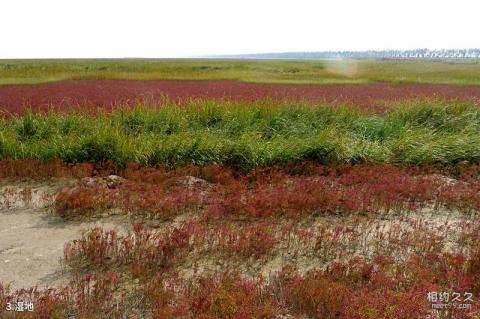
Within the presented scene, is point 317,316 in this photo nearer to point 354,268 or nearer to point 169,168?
point 354,268

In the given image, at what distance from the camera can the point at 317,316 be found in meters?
3.09

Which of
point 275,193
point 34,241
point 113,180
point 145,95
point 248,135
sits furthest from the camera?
point 145,95

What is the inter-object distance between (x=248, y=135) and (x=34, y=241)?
5.38 m

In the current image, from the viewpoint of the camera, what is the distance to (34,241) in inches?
176

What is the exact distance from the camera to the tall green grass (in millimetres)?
7781

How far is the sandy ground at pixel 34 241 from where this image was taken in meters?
3.68

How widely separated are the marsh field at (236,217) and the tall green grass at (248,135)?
5 centimetres

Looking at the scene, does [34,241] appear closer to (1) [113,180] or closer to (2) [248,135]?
(1) [113,180]

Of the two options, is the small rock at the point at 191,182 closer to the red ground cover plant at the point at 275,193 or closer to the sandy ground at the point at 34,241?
the red ground cover plant at the point at 275,193

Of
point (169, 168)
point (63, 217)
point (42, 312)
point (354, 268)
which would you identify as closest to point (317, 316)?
point (354, 268)

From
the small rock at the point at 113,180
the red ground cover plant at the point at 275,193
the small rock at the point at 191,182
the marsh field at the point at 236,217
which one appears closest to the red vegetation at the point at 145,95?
the marsh field at the point at 236,217

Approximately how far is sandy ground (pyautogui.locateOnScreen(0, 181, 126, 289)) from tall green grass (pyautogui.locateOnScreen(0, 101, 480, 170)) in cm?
244

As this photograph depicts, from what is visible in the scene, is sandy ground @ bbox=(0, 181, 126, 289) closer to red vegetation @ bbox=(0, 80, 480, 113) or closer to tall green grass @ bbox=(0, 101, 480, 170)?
tall green grass @ bbox=(0, 101, 480, 170)

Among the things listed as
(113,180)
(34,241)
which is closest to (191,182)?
(113,180)
